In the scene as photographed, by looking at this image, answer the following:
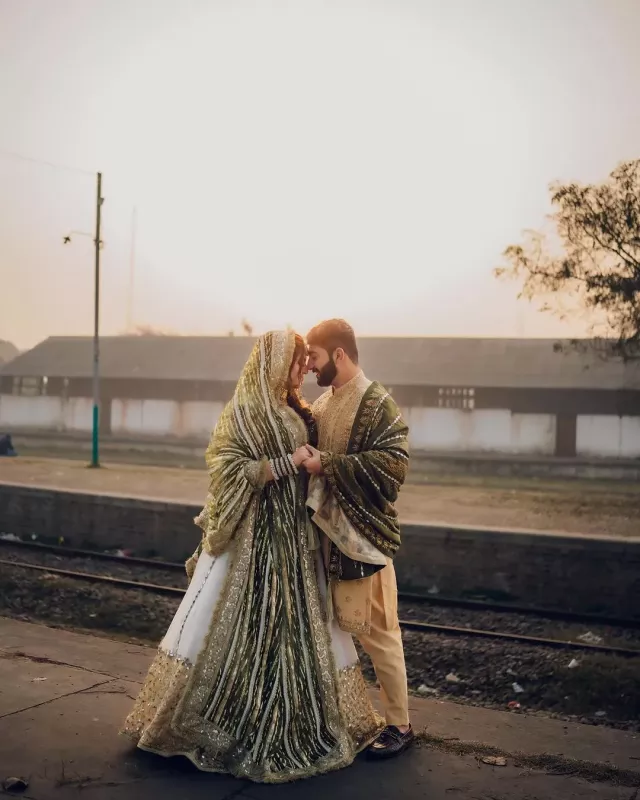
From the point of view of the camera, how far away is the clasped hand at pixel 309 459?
3.45 meters

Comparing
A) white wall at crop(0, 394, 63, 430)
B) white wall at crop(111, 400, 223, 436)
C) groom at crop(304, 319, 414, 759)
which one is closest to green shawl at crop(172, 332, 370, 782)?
groom at crop(304, 319, 414, 759)

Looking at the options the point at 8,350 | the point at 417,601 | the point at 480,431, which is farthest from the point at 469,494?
the point at 8,350

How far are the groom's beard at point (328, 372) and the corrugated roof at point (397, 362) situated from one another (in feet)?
83.6

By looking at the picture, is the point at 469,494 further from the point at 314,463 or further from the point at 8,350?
the point at 8,350

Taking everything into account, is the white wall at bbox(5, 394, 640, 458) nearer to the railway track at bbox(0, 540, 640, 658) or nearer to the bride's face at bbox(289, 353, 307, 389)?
the railway track at bbox(0, 540, 640, 658)

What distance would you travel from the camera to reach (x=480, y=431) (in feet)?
94.3

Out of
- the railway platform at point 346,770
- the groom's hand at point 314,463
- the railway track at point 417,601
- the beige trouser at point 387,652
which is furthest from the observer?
the railway track at point 417,601

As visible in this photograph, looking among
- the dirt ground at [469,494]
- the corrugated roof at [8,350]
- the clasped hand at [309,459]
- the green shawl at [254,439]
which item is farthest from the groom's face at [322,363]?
the corrugated roof at [8,350]

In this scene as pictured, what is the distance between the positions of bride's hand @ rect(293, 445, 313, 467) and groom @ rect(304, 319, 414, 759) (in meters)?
0.03

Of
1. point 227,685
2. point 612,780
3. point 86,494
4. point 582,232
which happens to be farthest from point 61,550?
point 582,232

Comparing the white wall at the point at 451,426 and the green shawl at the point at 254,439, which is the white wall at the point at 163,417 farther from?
the green shawl at the point at 254,439

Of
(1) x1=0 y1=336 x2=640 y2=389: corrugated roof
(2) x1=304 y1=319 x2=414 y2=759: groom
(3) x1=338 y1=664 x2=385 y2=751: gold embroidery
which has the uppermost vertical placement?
(1) x1=0 y1=336 x2=640 y2=389: corrugated roof

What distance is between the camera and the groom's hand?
3443 millimetres

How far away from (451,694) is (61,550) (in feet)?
22.0
